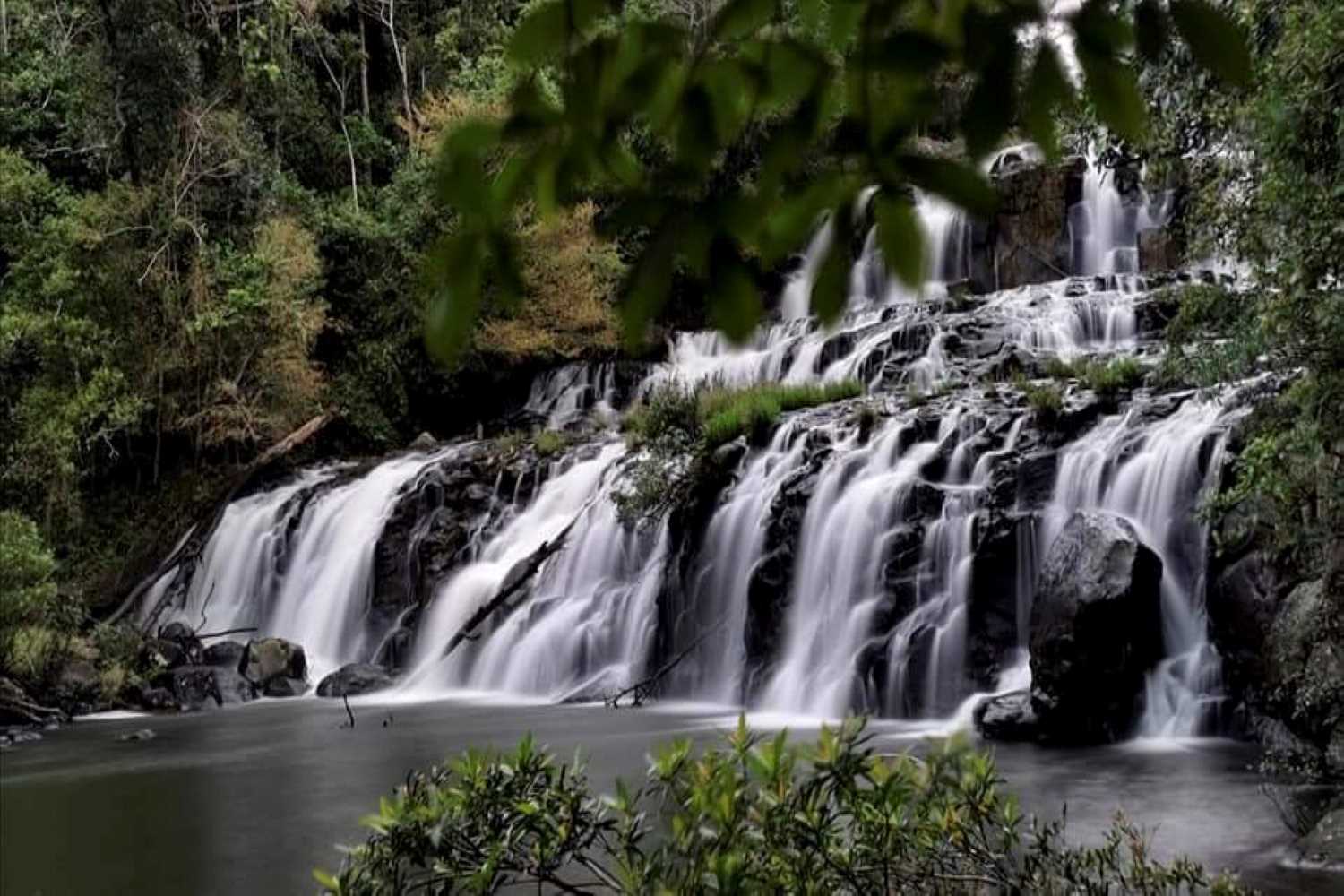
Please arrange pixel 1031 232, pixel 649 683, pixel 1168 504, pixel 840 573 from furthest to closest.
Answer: pixel 1031 232
pixel 649 683
pixel 840 573
pixel 1168 504

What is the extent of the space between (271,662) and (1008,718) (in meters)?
9.64

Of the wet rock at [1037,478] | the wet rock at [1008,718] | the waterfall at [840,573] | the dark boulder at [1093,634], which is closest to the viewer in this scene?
the dark boulder at [1093,634]

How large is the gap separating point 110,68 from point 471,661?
12.1 m

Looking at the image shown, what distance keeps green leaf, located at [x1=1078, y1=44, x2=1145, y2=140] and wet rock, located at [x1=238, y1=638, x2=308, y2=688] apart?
15294mm

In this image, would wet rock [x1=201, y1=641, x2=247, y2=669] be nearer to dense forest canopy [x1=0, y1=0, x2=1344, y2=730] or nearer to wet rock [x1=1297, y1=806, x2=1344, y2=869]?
dense forest canopy [x1=0, y1=0, x2=1344, y2=730]

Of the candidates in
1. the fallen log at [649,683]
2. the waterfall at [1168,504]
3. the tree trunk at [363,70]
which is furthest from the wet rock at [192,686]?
the tree trunk at [363,70]

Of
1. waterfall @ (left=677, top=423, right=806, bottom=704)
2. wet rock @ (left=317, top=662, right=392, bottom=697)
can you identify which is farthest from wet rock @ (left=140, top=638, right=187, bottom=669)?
waterfall @ (left=677, top=423, right=806, bottom=704)

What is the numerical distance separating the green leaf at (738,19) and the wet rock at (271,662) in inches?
595

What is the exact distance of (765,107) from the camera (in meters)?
1.48

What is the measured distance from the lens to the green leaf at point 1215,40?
1292mm

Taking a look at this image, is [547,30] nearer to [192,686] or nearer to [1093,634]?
[1093,634]

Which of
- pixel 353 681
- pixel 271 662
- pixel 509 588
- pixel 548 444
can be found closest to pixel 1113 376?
pixel 509 588

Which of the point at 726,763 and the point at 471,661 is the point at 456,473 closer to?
the point at 471,661

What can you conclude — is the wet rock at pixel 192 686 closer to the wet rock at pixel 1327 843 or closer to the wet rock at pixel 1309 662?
the wet rock at pixel 1309 662
